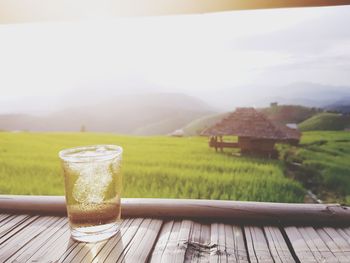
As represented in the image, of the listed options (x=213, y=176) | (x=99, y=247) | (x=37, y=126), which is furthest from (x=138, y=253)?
(x=37, y=126)

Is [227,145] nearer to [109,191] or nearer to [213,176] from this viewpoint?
[213,176]

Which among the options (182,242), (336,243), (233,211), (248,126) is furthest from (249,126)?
(182,242)

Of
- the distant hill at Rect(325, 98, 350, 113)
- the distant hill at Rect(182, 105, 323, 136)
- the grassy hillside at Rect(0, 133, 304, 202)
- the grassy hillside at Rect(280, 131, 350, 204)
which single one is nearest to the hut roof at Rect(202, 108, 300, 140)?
the distant hill at Rect(182, 105, 323, 136)

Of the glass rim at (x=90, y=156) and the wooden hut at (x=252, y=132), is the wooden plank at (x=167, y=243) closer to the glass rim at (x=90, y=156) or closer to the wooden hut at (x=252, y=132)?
the glass rim at (x=90, y=156)

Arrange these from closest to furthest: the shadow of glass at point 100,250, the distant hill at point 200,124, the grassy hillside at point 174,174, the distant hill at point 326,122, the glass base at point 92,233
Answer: the shadow of glass at point 100,250, the glass base at point 92,233, the grassy hillside at point 174,174, the distant hill at point 326,122, the distant hill at point 200,124

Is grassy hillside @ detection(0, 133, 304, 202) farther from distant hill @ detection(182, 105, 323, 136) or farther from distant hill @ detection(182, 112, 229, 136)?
distant hill @ detection(182, 105, 323, 136)

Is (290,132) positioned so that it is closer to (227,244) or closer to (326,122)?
(326,122)

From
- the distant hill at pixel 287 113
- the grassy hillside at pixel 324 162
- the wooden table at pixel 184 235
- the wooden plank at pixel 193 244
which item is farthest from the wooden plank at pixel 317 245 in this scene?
the distant hill at pixel 287 113
